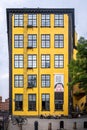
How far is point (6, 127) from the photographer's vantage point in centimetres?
7500

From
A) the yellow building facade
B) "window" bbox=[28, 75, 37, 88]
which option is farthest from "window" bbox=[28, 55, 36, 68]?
"window" bbox=[28, 75, 37, 88]

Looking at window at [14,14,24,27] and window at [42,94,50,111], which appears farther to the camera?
window at [14,14,24,27]

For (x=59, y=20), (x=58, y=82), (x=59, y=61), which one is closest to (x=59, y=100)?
(x=58, y=82)

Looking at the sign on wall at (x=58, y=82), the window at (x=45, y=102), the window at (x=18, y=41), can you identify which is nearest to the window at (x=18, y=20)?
the window at (x=18, y=41)

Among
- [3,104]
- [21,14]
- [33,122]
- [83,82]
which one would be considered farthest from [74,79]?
[3,104]

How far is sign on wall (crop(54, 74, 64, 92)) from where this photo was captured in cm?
7850

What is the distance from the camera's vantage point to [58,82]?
78438 mm

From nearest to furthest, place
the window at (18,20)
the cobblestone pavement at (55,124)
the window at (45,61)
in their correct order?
the cobblestone pavement at (55,124)
the window at (45,61)
the window at (18,20)

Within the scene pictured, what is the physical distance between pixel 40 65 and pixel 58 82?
11.9 feet

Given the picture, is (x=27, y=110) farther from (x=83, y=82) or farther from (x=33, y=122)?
(x=83, y=82)

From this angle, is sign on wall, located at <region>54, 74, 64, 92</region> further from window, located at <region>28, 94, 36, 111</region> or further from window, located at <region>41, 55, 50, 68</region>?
window, located at <region>28, 94, 36, 111</region>

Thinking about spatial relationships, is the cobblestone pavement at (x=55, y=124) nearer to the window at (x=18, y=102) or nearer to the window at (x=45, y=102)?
the window at (x=45, y=102)

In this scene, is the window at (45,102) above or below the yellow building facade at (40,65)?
below

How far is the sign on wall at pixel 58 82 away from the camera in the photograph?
Answer: 7850cm
